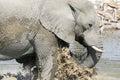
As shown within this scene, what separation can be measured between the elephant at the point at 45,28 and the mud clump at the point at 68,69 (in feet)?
0.53

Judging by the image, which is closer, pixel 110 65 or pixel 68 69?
pixel 68 69

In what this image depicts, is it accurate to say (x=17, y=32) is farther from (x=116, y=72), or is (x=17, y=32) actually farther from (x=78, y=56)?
(x=116, y=72)

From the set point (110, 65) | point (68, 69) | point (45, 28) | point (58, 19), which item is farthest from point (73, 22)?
point (110, 65)

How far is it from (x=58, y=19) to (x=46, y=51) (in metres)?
0.59

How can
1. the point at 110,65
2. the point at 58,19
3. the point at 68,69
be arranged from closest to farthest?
the point at 58,19 < the point at 68,69 < the point at 110,65

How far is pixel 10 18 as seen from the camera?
27.5 feet

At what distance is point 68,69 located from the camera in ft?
29.2

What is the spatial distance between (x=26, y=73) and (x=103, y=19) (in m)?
20.2

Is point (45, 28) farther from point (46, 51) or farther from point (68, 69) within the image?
point (68, 69)

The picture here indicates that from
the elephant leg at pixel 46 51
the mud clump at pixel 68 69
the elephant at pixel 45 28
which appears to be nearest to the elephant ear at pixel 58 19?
the elephant at pixel 45 28

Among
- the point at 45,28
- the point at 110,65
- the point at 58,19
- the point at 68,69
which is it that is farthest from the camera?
the point at 110,65

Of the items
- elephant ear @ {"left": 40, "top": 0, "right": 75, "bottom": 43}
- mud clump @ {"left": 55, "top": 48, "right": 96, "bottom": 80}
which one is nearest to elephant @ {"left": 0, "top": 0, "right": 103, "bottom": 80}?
elephant ear @ {"left": 40, "top": 0, "right": 75, "bottom": 43}

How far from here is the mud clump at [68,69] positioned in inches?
344

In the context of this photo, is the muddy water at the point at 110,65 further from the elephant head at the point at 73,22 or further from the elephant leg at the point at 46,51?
the elephant leg at the point at 46,51
